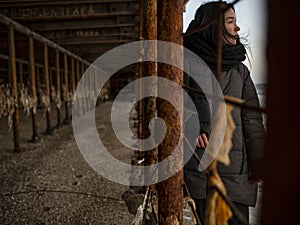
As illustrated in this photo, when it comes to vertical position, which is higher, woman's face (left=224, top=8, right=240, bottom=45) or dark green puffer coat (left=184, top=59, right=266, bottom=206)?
woman's face (left=224, top=8, right=240, bottom=45)

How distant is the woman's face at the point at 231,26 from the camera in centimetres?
136

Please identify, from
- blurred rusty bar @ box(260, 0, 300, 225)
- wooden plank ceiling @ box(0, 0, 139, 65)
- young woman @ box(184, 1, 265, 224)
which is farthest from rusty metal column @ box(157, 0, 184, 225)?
wooden plank ceiling @ box(0, 0, 139, 65)

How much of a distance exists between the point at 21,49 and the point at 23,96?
324cm

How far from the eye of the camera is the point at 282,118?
369 millimetres

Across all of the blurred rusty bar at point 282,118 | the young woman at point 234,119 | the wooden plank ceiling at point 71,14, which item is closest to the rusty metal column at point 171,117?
the young woman at point 234,119

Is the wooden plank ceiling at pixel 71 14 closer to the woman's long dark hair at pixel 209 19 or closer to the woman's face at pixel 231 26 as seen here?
the woman's long dark hair at pixel 209 19

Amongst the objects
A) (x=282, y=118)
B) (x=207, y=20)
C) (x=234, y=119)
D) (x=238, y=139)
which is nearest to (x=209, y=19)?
(x=207, y=20)

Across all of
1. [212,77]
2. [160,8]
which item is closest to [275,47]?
[160,8]

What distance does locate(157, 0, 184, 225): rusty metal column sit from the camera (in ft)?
3.42

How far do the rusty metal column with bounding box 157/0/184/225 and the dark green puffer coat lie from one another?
0.38m

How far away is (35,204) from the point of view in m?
3.11

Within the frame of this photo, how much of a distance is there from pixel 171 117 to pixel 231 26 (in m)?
0.54

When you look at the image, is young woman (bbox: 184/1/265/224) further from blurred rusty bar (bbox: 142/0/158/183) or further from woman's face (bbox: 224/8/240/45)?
blurred rusty bar (bbox: 142/0/158/183)

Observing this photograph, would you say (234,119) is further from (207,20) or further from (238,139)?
(207,20)
